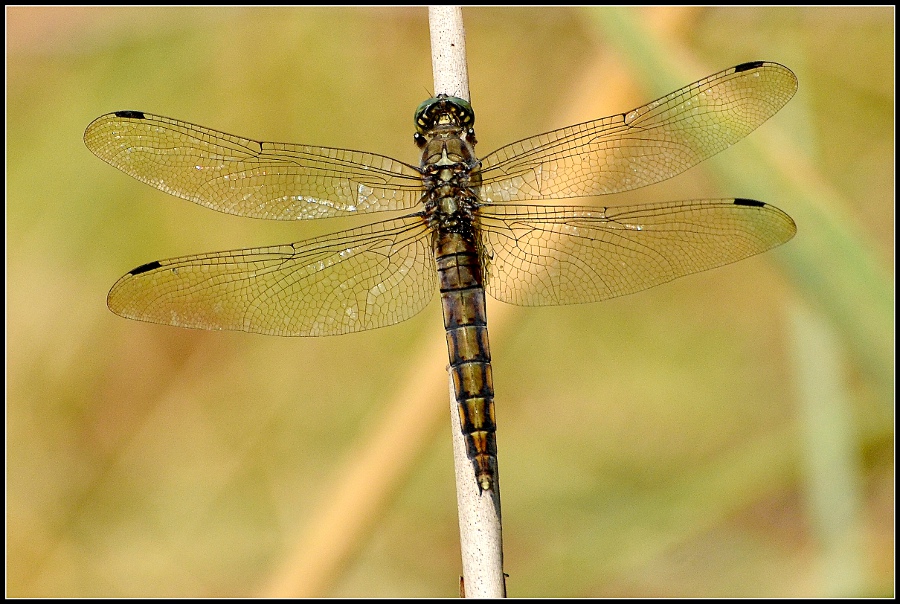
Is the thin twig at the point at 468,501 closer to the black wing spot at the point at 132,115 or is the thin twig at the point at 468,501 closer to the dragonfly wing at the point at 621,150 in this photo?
the dragonfly wing at the point at 621,150

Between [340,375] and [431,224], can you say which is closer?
[431,224]

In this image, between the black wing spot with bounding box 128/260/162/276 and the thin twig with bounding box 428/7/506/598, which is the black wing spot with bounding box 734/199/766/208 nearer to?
the thin twig with bounding box 428/7/506/598

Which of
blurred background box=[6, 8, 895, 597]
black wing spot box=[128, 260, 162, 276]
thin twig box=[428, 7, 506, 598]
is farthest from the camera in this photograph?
blurred background box=[6, 8, 895, 597]

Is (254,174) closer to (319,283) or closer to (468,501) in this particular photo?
(319,283)

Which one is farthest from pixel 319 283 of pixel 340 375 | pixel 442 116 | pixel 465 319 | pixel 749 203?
pixel 340 375

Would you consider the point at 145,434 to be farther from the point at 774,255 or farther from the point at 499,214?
the point at 774,255

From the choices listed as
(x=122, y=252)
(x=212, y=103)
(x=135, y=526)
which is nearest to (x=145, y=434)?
(x=135, y=526)

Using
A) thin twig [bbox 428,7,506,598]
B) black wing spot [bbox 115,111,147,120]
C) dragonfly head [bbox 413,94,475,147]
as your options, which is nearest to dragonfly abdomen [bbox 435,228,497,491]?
thin twig [bbox 428,7,506,598]
